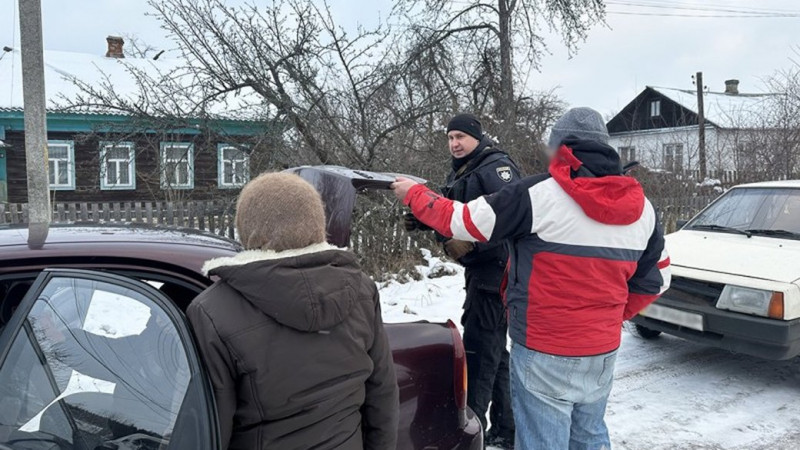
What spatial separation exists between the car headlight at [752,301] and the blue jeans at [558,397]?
2.53m

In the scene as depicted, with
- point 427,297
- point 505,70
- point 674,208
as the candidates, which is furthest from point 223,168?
point 674,208

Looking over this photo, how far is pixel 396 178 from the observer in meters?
2.71

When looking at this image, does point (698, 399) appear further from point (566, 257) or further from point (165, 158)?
point (165, 158)

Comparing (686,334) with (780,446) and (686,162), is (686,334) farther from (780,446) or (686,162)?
(686,162)

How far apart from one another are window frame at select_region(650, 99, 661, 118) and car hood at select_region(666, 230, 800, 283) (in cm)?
3939

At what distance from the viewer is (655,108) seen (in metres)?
41.8

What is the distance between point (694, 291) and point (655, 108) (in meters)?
41.0

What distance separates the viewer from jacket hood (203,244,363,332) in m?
1.50

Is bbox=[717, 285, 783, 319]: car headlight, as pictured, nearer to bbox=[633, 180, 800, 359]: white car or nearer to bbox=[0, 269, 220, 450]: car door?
bbox=[633, 180, 800, 359]: white car

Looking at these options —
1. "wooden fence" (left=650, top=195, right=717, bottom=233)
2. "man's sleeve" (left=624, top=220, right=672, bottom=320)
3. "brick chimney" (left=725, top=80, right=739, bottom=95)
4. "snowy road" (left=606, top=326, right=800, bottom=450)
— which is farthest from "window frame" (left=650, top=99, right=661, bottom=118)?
"man's sleeve" (left=624, top=220, right=672, bottom=320)

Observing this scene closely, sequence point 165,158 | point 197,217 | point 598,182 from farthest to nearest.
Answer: point 197,217 < point 165,158 < point 598,182

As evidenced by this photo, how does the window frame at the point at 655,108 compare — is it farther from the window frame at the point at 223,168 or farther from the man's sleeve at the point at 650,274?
the man's sleeve at the point at 650,274

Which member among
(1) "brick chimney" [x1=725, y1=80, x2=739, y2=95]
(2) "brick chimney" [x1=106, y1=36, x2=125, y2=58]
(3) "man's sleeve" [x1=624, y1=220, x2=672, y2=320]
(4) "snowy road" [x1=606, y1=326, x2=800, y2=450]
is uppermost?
(1) "brick chimney" [x1=725, y1=80, x2=739, y2=95]

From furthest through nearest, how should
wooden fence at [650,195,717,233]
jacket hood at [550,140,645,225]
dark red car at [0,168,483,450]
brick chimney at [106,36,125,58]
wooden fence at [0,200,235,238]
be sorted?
brick chimney at [106,36,125,58], wooden fence at [650,195,717,233], wooden fence at [0,200,235,238], jacket hood at [550,140,645,225], dark red car at [0,168,483,450]
